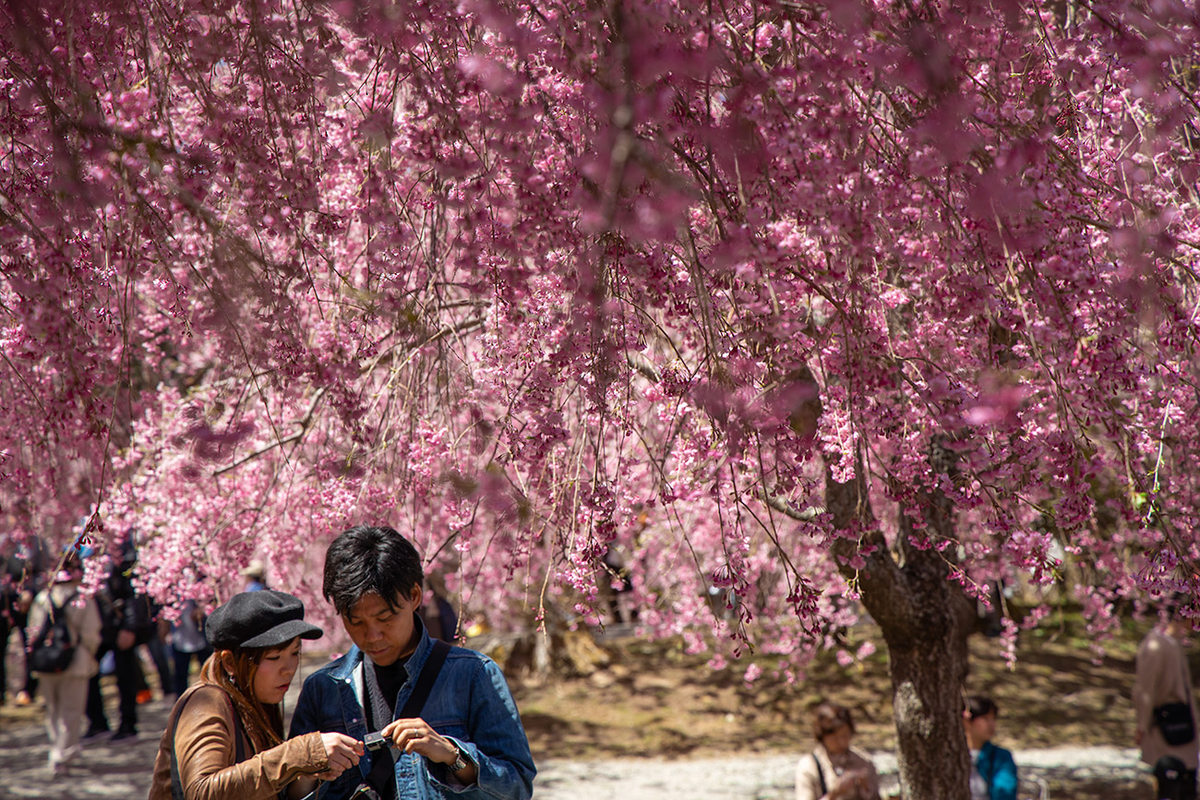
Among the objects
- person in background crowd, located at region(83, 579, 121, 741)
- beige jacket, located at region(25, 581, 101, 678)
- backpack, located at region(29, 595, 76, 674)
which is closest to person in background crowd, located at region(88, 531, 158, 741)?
person in background crowd, located at region(83, 579, 121, 741)

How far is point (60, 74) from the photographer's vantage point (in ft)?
9.35

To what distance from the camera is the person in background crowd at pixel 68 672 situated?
329 inches

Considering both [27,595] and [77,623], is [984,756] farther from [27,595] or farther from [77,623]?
[27,595]

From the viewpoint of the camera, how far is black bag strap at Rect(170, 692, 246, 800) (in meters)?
2.50

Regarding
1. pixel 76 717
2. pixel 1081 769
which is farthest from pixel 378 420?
pixel 1081 769

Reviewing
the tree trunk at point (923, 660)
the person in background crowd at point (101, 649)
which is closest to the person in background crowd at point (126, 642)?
the person in background crowd at point (101, 649)

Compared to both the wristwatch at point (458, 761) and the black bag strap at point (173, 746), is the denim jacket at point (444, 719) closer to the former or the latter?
the wristwatch at point (458, 761)

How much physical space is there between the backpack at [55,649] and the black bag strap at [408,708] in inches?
269

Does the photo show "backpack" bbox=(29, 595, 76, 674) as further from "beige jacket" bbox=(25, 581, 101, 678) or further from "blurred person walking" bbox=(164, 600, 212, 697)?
"blurred person walking" bbox=(164, 600, 212, 697)

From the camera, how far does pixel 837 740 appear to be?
215 inches

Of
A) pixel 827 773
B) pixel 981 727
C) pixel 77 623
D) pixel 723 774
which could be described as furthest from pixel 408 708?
pixel 723 774

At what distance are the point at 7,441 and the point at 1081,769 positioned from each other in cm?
935

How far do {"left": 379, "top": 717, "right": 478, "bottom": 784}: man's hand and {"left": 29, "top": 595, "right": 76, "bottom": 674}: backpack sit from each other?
7053 millimetres

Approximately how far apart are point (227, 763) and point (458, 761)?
1.84 ft
